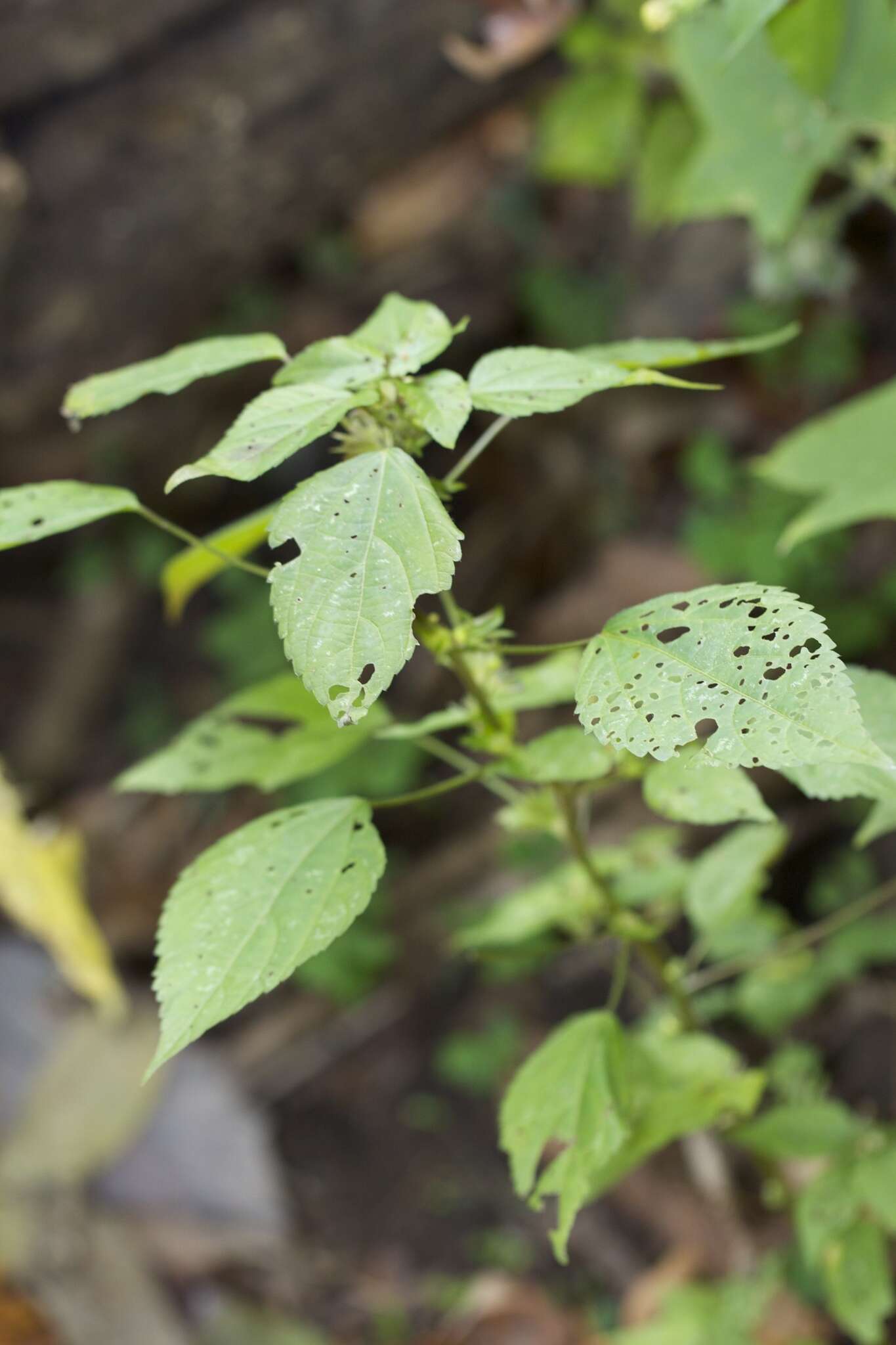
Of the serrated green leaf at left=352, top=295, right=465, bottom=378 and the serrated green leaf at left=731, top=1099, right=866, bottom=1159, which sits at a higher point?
the serrated green leaf at left=352, top=295, right=465, bottom=378

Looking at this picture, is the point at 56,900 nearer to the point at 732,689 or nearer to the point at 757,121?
the point at 757,121

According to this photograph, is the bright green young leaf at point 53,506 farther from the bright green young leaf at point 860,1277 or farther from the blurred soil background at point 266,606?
the blurred soil background at point 266,606

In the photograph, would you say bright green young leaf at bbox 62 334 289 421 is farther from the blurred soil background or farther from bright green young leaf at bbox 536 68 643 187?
bright green young leaf at bbox 536 68 643 187

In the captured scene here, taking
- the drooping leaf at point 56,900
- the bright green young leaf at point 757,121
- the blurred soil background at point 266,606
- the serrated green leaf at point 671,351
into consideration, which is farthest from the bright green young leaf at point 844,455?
the drooping leaf at point 56,900

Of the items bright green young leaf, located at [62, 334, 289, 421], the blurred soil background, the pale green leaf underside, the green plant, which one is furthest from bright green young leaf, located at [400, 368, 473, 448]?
the blurred soil background

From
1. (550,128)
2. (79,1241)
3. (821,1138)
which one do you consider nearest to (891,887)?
(821,1138)

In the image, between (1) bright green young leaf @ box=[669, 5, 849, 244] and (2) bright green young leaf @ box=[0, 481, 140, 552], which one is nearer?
(2) bright green young leaf @ box=[0, 481, 140, 552]
